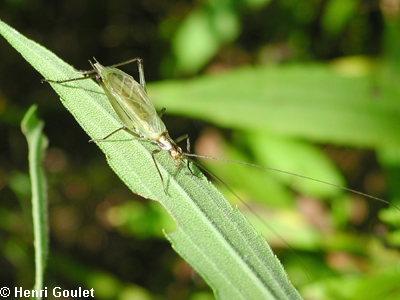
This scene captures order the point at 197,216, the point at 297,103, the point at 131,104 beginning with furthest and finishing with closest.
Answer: the point at 297,103 < the point at 131,104 < the point at 197,216

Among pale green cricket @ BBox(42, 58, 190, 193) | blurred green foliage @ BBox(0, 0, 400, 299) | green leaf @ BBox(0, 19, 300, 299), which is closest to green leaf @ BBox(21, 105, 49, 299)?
green leaf @ BBox(0, 19, 300, 299)

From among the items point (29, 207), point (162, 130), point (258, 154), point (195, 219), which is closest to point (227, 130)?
point (258, 154)

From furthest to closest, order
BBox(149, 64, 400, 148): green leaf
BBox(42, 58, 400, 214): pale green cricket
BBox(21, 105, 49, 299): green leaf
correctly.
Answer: BBox(149, 64, 400, 148): green leaf, BBox(42, 58, 400, 214): pale green cricket, BBox(21, 105, 49, 299): green leaf

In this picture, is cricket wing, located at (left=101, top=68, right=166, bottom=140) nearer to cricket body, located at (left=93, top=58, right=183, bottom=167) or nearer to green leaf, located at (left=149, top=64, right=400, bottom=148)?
cricket body, located at (left=93, top=58, right=183, bottom=167)

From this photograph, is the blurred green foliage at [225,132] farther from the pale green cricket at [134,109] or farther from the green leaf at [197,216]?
the green leaf at [197,216]

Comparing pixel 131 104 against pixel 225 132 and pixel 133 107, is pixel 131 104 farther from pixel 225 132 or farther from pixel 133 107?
pixel 225 132

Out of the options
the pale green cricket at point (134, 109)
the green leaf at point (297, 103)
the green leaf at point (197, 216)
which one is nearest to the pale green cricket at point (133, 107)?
the pale green cricket at point (134, 109)

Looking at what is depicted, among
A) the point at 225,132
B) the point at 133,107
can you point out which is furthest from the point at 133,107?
the point at 225,132
